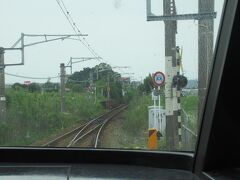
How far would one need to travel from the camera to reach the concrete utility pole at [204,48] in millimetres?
2295

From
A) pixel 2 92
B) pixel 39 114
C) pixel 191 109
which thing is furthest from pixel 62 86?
pixel 191 109

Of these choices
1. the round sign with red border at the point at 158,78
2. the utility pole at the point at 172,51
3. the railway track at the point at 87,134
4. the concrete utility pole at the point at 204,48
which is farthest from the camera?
the round sign with red border at the point at 158,78

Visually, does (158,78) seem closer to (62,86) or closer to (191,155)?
(62,86)

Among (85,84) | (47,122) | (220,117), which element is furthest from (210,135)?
(47,122)

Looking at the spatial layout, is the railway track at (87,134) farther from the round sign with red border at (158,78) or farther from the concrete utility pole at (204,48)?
the concrete utility pole at (204,48)

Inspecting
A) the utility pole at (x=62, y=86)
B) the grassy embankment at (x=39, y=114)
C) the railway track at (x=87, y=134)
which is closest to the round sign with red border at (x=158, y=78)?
the railway track at (x=87, y=134)

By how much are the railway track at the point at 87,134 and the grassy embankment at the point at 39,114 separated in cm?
7

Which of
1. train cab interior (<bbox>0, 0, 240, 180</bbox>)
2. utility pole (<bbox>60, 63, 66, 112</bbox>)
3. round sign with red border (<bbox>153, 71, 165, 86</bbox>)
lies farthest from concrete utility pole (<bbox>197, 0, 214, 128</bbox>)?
utility pole (<bbox>60, 63, 66, 112</bbox>)

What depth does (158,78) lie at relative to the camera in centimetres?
298

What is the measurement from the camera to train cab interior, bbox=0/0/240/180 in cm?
206

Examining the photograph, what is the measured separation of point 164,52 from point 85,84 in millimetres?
625

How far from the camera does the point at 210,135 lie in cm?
218

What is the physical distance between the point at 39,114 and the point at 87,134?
1.33ft

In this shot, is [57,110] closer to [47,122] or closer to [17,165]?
[47,122]
